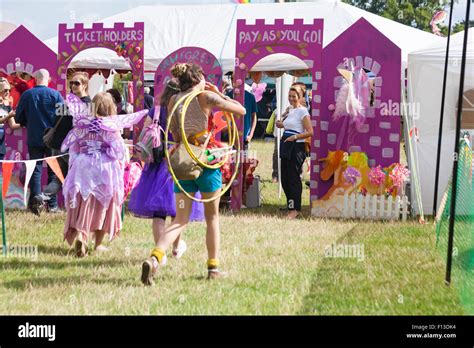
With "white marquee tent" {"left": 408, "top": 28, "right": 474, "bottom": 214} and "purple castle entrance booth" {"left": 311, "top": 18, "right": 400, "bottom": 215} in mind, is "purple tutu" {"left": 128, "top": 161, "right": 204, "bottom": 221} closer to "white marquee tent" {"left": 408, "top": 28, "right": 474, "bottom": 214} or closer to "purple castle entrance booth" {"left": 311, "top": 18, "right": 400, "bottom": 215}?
"purple castle entrance booth" {"left": 311, "top": 18, "right": 400, "bottom": 215}

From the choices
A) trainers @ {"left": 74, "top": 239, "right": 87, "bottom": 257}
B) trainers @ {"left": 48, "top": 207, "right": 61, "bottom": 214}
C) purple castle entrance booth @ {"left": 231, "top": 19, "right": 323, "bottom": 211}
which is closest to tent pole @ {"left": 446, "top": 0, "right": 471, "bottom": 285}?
trainers @ {"left": 74, "top": 239, "right": 87, "bottom": 257}

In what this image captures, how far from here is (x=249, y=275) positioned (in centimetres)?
719

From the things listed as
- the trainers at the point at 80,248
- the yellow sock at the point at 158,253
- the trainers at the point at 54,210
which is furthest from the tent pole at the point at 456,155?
the trainers at the point at 54,210

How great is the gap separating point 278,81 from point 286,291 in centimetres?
1043

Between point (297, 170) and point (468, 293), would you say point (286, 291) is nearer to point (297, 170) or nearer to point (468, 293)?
point (468, 293)

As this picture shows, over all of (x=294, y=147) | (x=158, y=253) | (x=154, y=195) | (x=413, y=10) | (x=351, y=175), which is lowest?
(x=158, y=253)

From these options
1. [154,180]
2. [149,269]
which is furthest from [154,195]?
[149,269]

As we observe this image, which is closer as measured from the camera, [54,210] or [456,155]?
[456,155]

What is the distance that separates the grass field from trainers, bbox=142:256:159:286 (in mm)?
82

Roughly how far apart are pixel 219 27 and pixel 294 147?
577cm

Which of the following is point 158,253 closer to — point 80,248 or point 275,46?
point 80,248

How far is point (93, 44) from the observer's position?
12438 millimetres

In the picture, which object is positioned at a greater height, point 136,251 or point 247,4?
point 247,4
